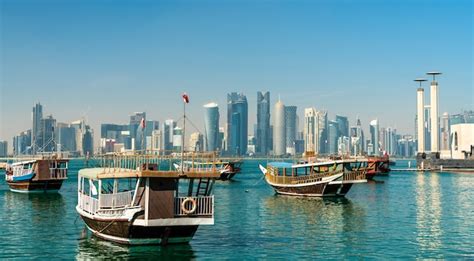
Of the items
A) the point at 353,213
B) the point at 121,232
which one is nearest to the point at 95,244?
the point at 121,232

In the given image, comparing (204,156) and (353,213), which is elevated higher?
(204,156)

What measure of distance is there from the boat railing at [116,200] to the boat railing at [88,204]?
1.31ft

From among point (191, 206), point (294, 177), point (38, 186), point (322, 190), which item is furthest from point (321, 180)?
point (38, 186)

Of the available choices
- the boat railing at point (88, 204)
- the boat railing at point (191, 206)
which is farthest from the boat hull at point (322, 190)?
the boat railing at point (191, 206)

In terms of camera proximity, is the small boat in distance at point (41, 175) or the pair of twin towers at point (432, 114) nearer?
the small boat in distance at point (41, 175)

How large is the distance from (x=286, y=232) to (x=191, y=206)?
1028 cm

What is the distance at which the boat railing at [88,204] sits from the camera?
30188mm

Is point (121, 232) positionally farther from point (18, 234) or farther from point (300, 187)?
point (300, 187)

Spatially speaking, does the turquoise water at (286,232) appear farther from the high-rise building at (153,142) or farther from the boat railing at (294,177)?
the high-rise building at (153,142)

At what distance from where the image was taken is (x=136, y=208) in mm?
26625

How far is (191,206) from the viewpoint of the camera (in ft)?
89.7

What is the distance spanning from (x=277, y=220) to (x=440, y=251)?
1400 centimetres

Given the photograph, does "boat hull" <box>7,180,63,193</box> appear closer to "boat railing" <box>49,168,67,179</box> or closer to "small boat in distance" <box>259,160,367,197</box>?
"boat railing" <box>49,168,67,179</box>

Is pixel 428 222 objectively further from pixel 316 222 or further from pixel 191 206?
pixel 191 206
